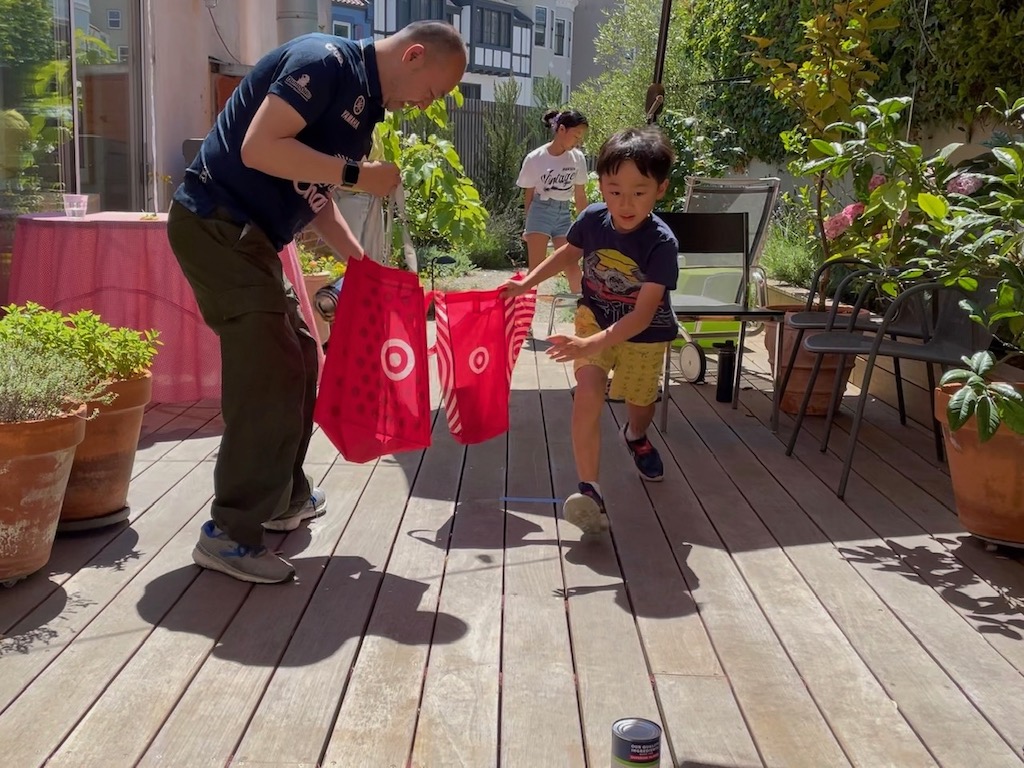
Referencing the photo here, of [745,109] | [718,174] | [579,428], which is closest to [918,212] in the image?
[579,428]

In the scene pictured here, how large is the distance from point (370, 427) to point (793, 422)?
259 centimetres

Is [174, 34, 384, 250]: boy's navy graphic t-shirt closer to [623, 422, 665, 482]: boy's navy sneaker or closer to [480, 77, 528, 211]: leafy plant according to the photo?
[623, 422, 665, 482]: boy's navy sneaker

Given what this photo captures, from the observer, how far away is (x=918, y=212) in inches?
180

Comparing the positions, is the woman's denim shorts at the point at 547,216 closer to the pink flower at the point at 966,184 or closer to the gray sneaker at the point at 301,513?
the pink flower at the point at 966,184

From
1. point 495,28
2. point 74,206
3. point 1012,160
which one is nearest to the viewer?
point 1012,160

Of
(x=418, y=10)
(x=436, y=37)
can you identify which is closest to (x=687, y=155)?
(x=436, y=37)

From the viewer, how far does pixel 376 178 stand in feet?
8.90

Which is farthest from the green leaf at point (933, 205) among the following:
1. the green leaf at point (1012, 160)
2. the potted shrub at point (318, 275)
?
the potted shrub at point (318, 275)

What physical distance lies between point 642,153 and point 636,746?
6.71 feet

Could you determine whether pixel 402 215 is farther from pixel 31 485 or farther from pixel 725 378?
pixel 725 378

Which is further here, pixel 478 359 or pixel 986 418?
pixel 478 359

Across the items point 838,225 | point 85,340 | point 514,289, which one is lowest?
point 85,340

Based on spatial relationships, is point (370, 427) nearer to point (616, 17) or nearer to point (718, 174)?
point (718, 174)

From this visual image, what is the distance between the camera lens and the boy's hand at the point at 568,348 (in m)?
3.13
